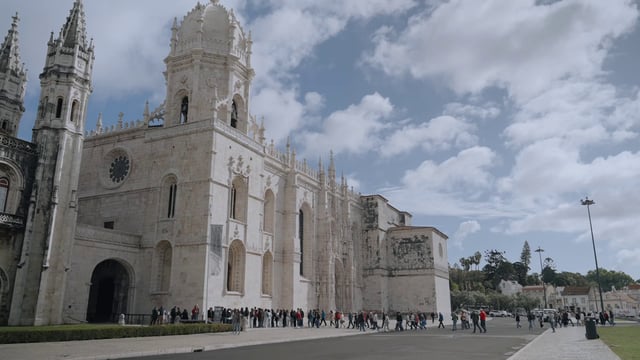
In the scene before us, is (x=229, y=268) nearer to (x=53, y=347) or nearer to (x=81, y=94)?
(x=81, y=94)

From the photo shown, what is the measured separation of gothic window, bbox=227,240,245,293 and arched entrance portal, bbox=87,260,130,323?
22.8 feet

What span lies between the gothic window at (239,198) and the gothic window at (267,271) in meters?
5.12

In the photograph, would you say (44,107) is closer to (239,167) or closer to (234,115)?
(239,167)

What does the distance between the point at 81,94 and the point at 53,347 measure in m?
17.4

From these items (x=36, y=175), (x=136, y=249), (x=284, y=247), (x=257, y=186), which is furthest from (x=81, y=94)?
(x=284, y=247)

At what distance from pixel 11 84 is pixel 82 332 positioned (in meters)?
24.4

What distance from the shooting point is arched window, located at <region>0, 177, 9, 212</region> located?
25812 mm

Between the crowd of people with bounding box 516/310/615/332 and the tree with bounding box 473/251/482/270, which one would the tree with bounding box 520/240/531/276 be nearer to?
the tree with bounding box 473/251/482/270

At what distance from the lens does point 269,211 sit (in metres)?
42.2

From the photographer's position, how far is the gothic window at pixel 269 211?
41906mm

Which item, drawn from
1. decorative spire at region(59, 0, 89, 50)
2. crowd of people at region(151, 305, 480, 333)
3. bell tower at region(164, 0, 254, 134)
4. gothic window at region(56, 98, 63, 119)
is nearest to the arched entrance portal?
crowd of people at region(151, 305, 480, 333)

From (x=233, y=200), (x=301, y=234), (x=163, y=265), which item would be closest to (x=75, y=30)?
(x=233, y=200)

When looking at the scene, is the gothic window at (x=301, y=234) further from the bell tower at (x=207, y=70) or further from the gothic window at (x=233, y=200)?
the bell tower at (x=207, y=70)

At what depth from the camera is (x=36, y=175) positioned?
26.8m
